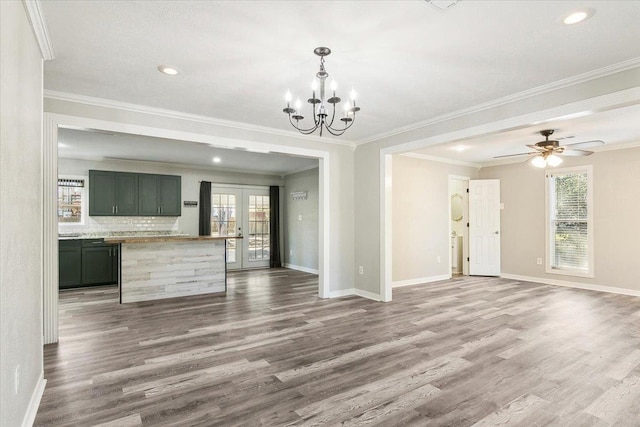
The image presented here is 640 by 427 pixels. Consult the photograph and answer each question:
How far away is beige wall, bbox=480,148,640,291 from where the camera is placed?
5.93m

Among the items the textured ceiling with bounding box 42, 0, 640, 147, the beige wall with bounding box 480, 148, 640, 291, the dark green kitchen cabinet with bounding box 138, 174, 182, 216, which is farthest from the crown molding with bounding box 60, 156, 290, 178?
the beige wall with bounding box 480, 148, 640, 291

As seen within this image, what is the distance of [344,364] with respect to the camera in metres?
3.06

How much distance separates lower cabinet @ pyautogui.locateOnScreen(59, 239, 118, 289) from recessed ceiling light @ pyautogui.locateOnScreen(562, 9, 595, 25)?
762 centimetres

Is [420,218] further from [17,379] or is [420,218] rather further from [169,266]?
[17,379]

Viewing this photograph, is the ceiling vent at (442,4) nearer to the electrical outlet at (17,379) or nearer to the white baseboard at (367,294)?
the electrical outlet at (17,379)

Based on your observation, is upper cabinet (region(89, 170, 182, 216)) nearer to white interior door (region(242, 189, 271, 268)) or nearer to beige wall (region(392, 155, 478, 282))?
white interior door (region(242, 189, 271, 268))

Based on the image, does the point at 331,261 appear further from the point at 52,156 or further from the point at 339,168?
the point at 52,156

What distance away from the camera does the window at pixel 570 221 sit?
646 centimetres

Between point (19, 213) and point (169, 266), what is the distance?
12.7ft

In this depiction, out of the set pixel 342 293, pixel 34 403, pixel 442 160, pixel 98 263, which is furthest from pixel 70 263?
pixel 442 160

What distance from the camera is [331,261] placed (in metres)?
5.73

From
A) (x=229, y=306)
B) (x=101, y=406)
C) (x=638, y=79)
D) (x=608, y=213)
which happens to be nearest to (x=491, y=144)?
(x=608, y=213)

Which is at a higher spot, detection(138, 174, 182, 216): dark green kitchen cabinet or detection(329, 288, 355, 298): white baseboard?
detection(138, 174, 182, 216): dark green kitchen cabinet

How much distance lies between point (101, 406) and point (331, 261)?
3.81 m
